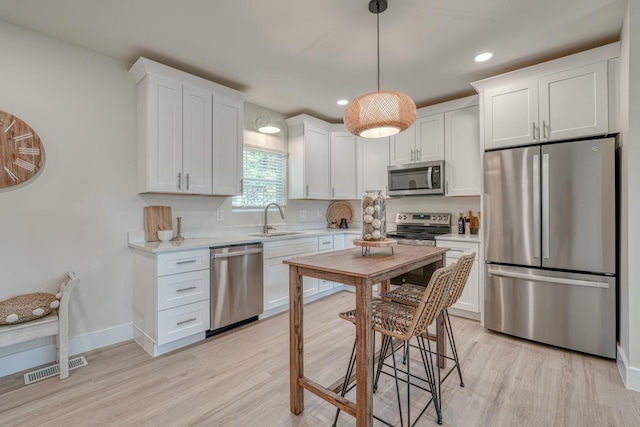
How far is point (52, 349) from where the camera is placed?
240cm

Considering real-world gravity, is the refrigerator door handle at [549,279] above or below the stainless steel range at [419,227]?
below

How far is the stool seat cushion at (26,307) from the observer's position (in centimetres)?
200

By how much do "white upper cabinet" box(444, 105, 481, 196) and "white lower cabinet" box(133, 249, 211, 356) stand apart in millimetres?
2918

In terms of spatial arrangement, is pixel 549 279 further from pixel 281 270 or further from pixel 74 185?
pixel 74 185

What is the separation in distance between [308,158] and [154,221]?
2111 mm

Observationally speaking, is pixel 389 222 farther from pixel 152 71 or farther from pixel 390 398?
pixel 152 71

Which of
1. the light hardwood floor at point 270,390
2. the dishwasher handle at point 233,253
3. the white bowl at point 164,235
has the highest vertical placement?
the white bowl at point 164,235

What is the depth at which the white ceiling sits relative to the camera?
207cm

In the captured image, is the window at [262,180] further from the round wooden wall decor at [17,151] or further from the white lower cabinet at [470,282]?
the white lower cabinet at [470,282]

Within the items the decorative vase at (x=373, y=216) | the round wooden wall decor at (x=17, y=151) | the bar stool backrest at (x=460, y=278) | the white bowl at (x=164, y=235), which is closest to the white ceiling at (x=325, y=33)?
the round wooden wall decor at (x=17, y=151)

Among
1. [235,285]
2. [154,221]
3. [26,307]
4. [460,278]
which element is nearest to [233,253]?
[235,285]

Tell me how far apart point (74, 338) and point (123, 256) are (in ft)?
2.46

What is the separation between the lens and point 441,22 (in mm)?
2232

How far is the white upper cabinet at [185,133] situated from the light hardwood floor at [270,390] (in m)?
1.52
